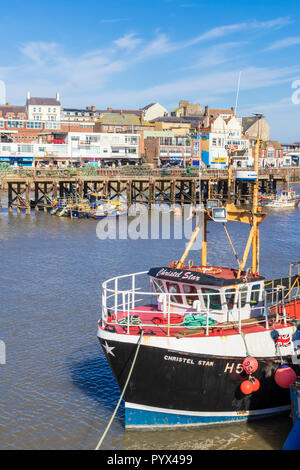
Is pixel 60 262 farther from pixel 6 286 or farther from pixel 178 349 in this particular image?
pixel 178 349

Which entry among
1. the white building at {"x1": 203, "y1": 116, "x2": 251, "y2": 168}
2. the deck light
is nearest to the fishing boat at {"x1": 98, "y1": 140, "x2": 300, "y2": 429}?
the deck light

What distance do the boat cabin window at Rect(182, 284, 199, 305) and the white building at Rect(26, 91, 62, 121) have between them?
11951 cm

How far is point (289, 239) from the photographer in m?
50.3

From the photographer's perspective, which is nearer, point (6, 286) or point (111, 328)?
point (111, 328)

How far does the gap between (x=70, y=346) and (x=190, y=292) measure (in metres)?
7.61

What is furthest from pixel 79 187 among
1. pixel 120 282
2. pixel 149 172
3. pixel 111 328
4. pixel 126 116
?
pixel 126 116

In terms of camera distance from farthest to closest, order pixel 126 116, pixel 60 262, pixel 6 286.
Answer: pixel 126 116 < pixel 60 262 < pixel 6 286

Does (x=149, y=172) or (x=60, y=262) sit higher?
(x=149, y=172)

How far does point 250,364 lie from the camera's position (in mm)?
16125

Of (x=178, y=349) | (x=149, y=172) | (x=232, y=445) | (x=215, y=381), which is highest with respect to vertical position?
(x=149, y=172)

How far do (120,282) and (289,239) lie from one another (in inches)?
895

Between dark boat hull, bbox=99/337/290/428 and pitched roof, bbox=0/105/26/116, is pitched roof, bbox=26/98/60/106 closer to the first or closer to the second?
pitched roof, bbox=0/105/26/116

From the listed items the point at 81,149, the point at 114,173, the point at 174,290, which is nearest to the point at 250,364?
the point at 174,290

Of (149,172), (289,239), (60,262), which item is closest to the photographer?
(60,262)
